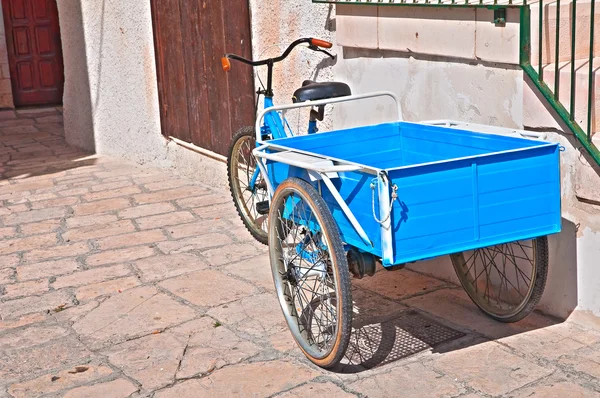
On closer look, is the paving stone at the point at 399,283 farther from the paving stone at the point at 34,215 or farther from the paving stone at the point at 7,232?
the paving stone at the point at 34,215

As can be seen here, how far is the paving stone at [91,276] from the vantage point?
540 cm

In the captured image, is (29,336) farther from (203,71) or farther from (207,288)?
(203,71)

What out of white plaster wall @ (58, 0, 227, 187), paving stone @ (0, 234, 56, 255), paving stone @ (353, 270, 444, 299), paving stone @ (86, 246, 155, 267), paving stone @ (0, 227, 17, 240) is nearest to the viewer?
paving stone @ (353, 270, 444, 299)

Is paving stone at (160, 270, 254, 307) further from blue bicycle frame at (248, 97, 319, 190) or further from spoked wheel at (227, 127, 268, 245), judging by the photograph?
blue bicycle frame at (248, 97, 319, 190)

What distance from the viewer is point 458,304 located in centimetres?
468

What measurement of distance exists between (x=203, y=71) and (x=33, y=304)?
3.09 metres

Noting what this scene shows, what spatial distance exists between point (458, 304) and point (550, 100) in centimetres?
119

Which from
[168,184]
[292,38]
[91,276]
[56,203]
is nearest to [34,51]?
[168,184]

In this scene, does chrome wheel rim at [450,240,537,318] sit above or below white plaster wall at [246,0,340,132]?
below

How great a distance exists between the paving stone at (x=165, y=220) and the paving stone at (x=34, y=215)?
30.9 inches

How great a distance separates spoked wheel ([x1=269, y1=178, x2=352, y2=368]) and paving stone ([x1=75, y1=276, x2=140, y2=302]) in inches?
50.0

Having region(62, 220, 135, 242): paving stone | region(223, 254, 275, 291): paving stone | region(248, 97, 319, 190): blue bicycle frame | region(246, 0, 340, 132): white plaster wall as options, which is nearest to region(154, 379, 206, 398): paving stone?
region(223, 254, 275, 291): paving stone

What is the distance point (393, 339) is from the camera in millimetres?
4270

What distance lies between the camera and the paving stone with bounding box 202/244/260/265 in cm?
565
